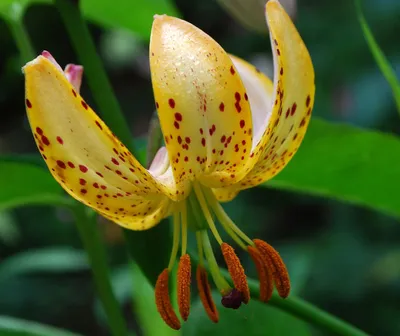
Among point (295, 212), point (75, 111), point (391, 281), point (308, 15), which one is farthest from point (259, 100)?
point (295, 212)

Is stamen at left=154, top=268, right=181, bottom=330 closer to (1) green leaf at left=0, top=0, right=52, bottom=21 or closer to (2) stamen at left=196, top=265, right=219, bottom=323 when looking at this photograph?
(2) stamen at left=196, top=265, right=219, bottom=323

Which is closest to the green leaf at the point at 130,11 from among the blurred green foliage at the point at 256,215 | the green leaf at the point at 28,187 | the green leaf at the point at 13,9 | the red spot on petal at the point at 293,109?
the blurred green foliage at the point at 256,215

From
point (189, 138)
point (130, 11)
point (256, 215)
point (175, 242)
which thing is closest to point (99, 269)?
point (175, 242)

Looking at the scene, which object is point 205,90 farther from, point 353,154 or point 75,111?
point 353,154

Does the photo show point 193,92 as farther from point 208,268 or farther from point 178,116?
point 208,268

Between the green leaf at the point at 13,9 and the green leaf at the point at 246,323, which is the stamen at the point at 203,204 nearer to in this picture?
the green leaf at the point at 246,323

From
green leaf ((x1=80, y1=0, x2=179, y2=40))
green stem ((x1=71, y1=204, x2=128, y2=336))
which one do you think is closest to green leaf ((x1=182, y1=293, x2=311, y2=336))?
green stem ((x1=71, y1=204, x2=128, y2=336))
